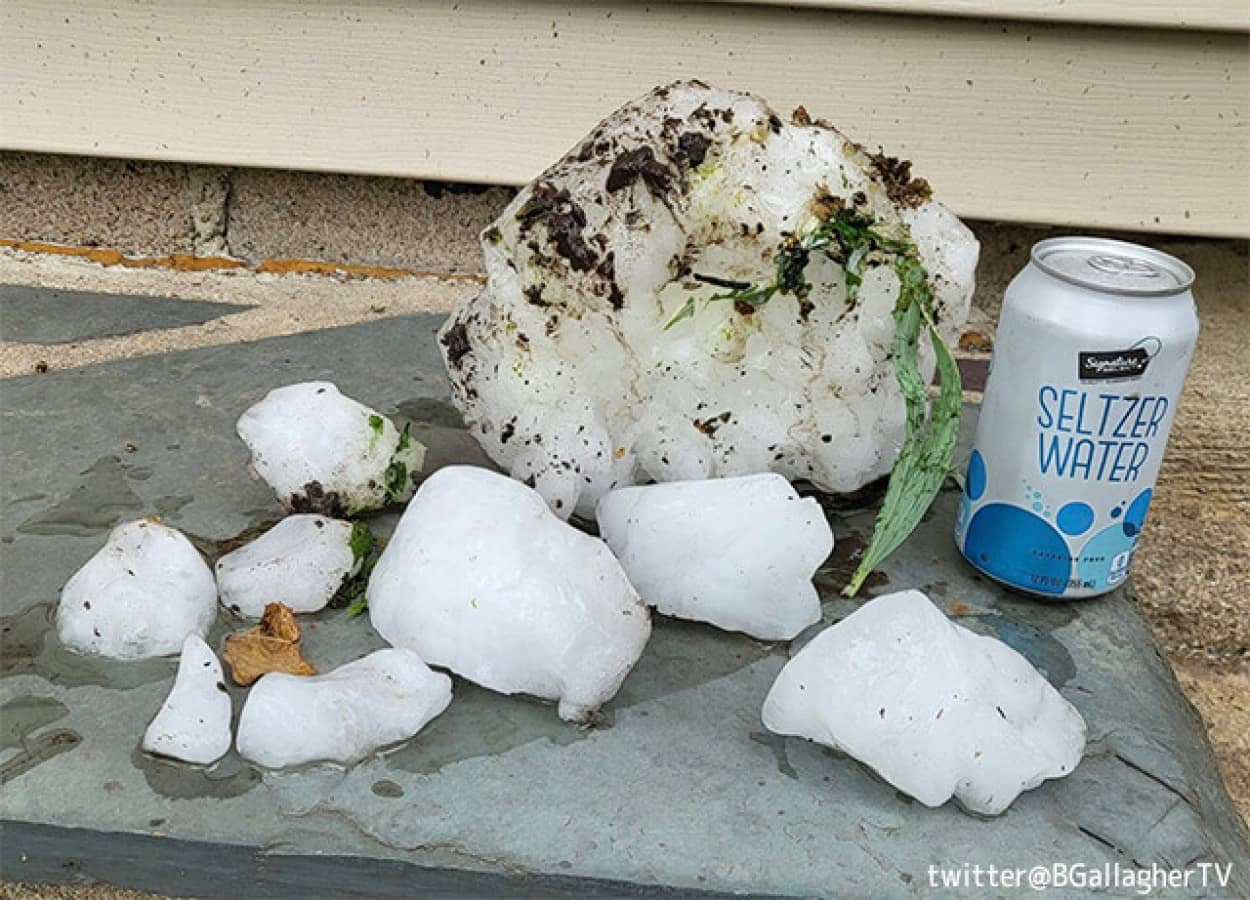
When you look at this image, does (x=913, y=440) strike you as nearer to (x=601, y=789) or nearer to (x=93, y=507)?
(x=601, y=789)

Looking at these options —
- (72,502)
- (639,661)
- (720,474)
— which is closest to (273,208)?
(72,502)

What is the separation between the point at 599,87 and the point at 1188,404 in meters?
1.01

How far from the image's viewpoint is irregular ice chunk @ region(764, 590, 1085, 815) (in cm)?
107

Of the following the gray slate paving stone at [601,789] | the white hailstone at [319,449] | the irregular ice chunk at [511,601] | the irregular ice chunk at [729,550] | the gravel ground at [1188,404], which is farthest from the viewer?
the gravel ground at [1188,404]

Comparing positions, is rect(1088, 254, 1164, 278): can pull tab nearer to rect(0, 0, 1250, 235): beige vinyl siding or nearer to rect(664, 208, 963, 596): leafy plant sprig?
rect(664, 208, 963, 596): leafy plant sprig

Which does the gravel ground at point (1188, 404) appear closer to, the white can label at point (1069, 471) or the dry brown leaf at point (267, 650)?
the white can label at point (1069, 471)

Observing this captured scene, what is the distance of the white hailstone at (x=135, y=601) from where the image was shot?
120 centimetres

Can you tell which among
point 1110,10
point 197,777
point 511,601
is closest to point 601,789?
point 511,601

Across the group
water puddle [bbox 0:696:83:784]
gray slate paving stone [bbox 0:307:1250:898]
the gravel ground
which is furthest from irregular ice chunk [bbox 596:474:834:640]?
the gravel ground

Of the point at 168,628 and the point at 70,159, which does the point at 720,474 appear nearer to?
the point at 168,628

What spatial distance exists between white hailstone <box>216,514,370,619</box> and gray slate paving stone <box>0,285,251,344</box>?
72cm

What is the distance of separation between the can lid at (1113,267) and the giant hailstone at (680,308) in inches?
5.5

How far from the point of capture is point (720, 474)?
1.41 meters

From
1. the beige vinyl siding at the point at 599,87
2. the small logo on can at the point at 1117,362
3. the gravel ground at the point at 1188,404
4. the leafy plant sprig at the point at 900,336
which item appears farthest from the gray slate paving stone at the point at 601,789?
the beige vinyl siding at the point at 599,87
